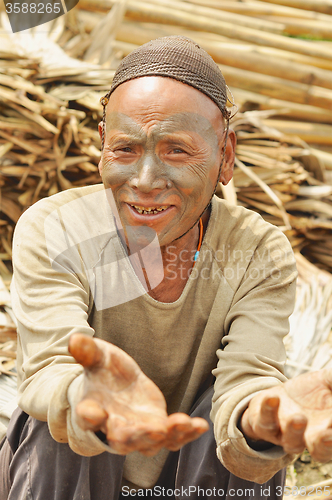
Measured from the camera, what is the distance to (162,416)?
1.13 meters

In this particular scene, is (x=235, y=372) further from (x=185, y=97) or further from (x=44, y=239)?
(x=185, y=97)

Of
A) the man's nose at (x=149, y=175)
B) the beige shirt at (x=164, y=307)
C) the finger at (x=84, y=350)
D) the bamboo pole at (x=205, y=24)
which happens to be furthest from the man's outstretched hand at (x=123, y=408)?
the bamboo pole at (x=205, y=24)

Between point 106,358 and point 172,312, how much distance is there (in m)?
0.68

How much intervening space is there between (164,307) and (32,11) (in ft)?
10.4

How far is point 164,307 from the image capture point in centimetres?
179

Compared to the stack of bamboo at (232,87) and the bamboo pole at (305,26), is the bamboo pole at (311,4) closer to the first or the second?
the stack of bamboo at (232,87)

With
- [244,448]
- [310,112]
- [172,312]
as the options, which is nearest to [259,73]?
[310,112]

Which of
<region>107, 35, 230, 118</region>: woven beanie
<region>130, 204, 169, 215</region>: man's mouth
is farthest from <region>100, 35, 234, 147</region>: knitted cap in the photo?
<region>130, 204, 169, 215</region>: man's mouth

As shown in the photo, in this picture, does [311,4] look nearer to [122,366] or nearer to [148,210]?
[148,210]

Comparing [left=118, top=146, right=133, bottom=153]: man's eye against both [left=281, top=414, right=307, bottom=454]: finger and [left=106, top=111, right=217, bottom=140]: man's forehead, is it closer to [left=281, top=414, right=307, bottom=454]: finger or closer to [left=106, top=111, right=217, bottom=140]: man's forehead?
[left=106, top=111, right=217, bottom=140]: man's forehead

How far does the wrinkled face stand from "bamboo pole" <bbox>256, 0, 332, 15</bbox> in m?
3.92

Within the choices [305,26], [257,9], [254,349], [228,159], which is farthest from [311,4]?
[254,349]

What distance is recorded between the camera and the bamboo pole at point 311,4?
5070mm

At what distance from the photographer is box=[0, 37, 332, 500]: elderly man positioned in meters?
1.47
